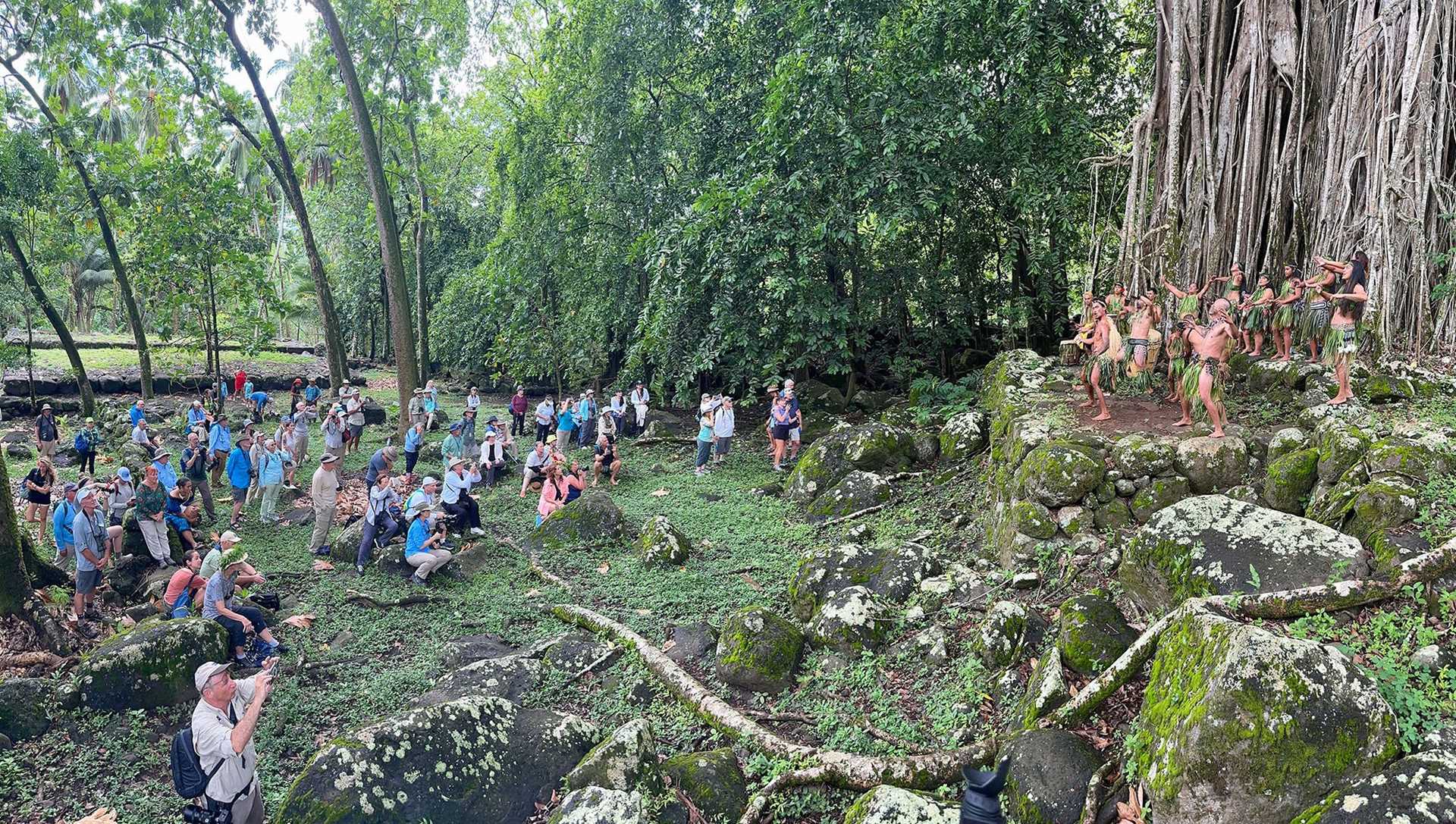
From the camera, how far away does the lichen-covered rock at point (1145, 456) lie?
739 centimetres

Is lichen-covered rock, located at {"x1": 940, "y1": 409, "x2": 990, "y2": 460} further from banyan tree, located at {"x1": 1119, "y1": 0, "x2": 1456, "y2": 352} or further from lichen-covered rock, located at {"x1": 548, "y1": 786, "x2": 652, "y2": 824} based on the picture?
lichen-covered rock, located at {"x1": 548, "y1": 786, "x2": 652, "y2": 824}

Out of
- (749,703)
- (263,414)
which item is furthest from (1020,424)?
(263,414)

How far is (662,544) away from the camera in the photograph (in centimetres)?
993

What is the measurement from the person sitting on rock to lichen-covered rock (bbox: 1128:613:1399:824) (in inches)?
283

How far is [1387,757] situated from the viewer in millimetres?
3709

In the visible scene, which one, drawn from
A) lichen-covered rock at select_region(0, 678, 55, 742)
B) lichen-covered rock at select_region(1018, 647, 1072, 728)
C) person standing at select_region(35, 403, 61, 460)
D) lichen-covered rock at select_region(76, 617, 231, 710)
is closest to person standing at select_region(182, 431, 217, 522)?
person standing at select_region(35, 403, 61, 460)

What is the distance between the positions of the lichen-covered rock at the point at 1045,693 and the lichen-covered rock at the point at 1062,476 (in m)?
2.39

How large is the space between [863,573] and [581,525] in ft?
14.3

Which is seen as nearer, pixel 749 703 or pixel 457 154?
pixel 749 703

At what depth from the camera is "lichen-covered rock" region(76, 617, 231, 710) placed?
6242 mm

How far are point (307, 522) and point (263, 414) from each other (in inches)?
371

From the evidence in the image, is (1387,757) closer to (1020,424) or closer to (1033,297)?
(1020,424)

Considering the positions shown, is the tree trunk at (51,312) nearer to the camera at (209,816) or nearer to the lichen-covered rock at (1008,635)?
the camera at (209,816)

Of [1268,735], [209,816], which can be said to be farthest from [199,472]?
[1268,735]
